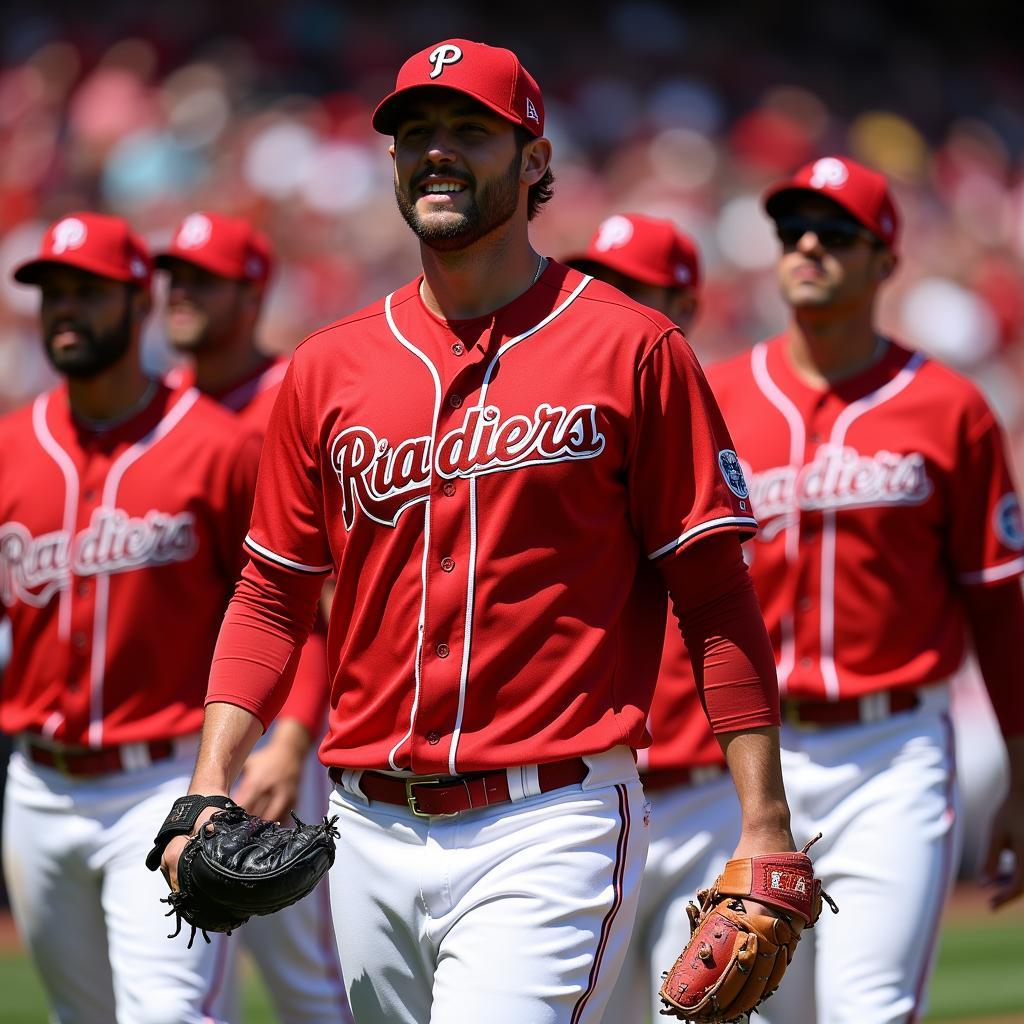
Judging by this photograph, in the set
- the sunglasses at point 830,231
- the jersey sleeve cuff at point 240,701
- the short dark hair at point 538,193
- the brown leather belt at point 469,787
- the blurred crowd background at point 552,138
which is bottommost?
the brown leather belt at point 469,787

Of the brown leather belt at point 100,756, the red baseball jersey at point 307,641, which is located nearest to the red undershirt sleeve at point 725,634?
the red baseball jersey at point 307,641

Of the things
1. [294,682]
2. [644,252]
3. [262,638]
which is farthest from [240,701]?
[644,252]

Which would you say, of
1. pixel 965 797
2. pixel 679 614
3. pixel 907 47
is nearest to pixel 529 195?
pixel 679 614

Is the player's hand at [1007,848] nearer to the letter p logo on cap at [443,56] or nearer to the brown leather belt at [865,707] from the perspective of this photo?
the brown leather belt at [865,707]

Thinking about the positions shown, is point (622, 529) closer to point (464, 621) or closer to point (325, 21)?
point (464, 621)

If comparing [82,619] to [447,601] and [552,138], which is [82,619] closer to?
[447,601]

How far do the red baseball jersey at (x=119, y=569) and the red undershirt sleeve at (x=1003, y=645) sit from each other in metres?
1.85

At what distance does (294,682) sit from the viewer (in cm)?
438

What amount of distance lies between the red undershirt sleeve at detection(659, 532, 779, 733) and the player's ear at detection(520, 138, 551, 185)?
0.69 m

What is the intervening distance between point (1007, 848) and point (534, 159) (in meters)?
2.42

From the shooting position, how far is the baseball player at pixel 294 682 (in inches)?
178

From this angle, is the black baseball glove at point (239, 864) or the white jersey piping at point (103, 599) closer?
the black baseball glove at point (239, 864)

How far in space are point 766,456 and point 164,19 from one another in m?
11.3

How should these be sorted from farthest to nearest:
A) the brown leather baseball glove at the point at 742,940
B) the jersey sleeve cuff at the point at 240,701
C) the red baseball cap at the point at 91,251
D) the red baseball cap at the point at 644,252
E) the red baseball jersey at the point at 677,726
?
the red baseball cap at the point at 644,252, the red baseball cap at the point at 91,251, the red baseball jersey at the point at 677,726, the jersey sleeve cuff at the point at 240,701, the brown leather baseball glove at the point at 742,940
